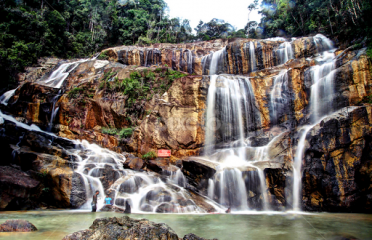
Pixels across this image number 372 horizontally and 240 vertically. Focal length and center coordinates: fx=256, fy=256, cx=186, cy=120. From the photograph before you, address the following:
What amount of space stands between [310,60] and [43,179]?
20.4m

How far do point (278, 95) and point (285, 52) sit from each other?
23.9 feet

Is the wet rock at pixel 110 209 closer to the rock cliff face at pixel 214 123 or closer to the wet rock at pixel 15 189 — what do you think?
the rock cliff face at pixel 214 123

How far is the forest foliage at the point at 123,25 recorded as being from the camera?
24719mm

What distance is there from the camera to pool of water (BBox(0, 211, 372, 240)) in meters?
7.80

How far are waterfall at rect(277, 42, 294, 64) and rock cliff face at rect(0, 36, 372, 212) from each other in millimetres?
89

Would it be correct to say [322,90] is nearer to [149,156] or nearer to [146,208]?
[149,156]

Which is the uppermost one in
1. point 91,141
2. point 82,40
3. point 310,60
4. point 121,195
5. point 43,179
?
point 82,40

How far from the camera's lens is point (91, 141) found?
19.2 metres

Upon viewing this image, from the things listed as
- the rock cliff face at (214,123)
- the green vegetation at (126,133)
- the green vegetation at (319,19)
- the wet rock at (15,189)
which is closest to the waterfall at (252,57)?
the rock cliff face at (214,123)

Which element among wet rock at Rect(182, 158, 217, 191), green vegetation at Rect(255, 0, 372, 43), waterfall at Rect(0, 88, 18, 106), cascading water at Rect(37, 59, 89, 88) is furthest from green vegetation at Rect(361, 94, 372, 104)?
waterfall at Rect(0, 88, 18, 106)

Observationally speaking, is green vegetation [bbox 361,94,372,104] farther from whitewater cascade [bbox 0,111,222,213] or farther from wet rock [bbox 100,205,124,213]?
wet rock [bbox 100,205,124,213]

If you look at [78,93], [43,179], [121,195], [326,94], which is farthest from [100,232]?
[78,93]

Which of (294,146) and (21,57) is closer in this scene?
(294,146)

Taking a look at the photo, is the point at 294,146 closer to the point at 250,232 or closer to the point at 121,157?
the point at 250,232
